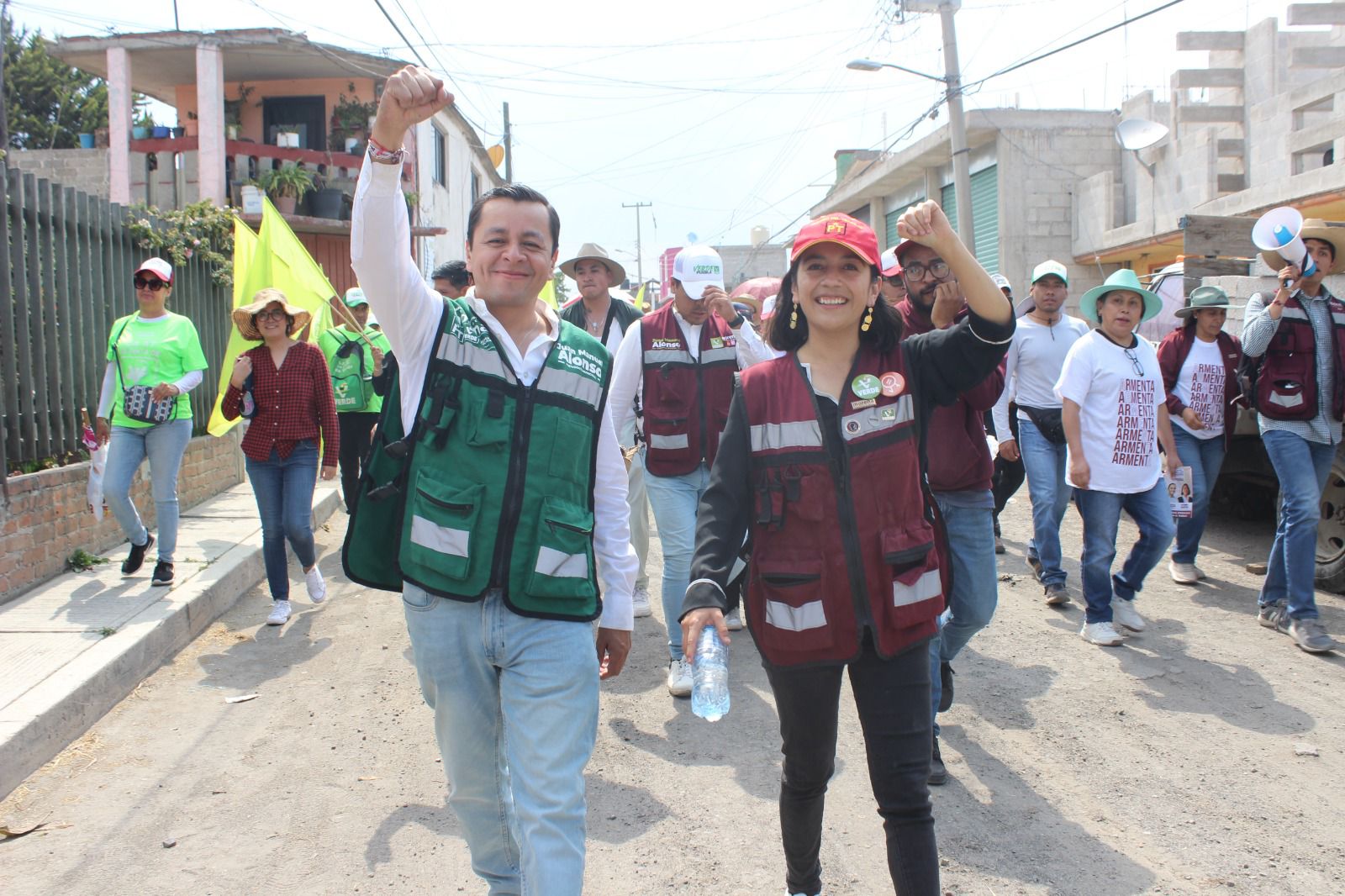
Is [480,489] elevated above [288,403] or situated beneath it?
situated beneath

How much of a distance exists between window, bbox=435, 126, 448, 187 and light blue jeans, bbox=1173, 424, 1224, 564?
2082cm

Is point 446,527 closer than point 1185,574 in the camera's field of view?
Yes

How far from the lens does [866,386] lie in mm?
2742

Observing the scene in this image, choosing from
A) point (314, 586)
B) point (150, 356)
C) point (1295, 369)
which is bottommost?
point (314, 586)

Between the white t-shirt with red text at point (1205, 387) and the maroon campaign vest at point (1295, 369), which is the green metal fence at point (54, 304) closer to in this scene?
the maroon campaign vest at point (1295, 369)

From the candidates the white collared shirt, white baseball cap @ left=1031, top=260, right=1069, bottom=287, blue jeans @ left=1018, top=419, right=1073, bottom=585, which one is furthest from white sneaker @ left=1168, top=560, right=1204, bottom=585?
the white collared shirt

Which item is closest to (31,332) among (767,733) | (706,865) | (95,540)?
(95,540)

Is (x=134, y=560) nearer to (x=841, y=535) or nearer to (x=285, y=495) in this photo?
(x=285, y=495)

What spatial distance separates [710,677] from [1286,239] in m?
4.92

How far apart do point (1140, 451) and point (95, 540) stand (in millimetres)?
6887

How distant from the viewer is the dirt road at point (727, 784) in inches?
132

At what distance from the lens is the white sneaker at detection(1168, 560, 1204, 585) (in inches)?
290

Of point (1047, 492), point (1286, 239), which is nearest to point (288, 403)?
point (1047, 492)

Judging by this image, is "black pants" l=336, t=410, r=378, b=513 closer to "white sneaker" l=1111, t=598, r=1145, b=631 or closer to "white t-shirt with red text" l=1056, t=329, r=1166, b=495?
"white t-shirt with red text" l=1056, t=329, r=1166, b=495
